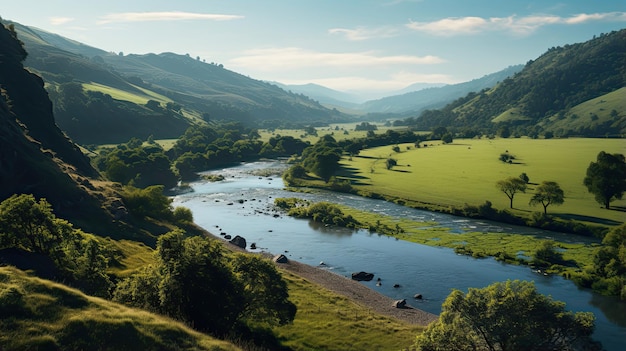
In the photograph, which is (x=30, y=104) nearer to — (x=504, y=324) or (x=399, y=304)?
(x=399, y=304)

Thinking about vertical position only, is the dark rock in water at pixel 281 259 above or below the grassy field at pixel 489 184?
below

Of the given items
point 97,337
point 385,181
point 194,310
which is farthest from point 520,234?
point 97,337

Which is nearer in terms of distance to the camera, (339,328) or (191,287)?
(191,287)

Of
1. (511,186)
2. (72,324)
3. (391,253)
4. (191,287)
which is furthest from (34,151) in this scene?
(511,186)

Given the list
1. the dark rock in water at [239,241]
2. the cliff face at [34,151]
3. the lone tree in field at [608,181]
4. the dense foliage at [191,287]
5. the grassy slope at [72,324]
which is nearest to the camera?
the grassy slope at [72,324]

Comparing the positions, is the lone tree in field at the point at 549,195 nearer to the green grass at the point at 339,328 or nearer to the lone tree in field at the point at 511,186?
the lone tree in field at the point at 511,186

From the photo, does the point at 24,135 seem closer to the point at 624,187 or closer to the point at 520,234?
the point at 520,234

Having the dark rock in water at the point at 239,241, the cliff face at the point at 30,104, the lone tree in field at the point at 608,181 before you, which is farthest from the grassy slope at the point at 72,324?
the lone tree in field at the point at 608,181
